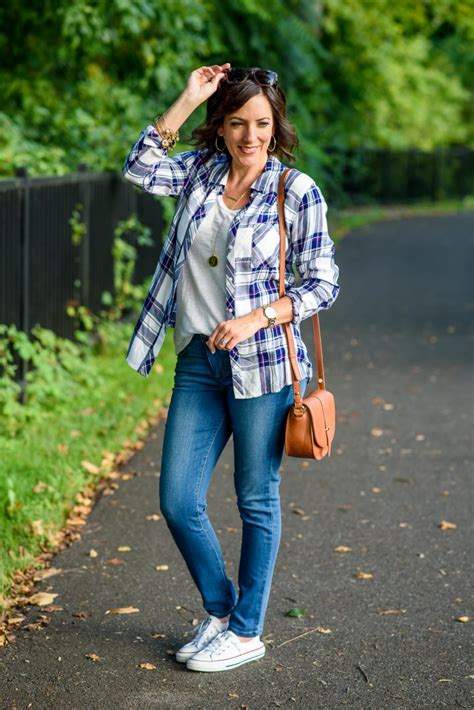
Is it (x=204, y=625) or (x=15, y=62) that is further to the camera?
(x=15, y=62)

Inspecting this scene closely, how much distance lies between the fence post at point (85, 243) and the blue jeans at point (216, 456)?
19.3ft

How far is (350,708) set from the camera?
161 inches

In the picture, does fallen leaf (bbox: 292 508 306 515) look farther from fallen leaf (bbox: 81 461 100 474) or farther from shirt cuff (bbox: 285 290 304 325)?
shirt cuff (bbox: 285 290 304 325)

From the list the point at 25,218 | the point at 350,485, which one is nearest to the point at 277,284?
the point at 350,485

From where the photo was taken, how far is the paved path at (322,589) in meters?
4.24

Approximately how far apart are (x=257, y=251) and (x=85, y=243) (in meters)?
6.17

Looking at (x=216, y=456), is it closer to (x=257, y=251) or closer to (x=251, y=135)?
(x=257, y=251)

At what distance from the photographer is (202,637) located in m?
4.46

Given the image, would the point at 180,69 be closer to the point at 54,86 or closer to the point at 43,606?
the point at 54,86

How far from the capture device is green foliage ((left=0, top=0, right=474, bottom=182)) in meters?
11.6

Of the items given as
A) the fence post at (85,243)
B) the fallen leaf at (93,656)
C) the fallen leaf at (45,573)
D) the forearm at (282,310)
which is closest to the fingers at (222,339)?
the forearm at (282,310)

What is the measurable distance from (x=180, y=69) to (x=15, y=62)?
172 cm

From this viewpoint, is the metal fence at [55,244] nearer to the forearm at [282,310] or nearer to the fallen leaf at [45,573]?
the fallen leaf at [45,573]

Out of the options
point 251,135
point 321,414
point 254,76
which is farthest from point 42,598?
point 254,76
